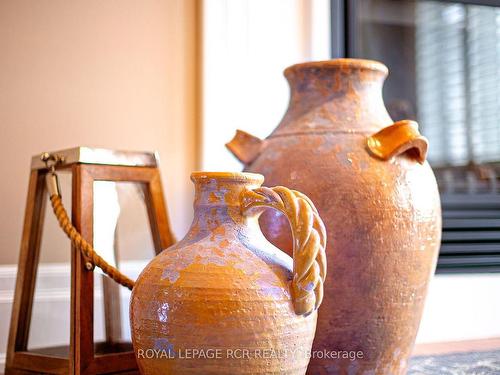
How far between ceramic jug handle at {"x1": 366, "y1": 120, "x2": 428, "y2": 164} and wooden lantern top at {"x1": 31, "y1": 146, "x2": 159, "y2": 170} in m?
0.43

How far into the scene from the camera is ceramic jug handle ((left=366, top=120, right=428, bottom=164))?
1122 mm

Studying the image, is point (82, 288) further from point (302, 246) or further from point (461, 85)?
point (461, 85)

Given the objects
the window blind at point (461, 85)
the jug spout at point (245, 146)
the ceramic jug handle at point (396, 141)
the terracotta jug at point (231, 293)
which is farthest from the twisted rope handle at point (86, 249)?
the window blind at point (461, 85)

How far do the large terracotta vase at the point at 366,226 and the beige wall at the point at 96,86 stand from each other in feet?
1.44

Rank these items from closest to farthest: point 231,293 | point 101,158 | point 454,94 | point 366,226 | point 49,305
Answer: point 231,293 < point 366,226 < point 101,158 < point 49,305 < point 454,94

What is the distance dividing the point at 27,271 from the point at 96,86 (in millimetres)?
458

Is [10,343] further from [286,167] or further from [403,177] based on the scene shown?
[403,177]

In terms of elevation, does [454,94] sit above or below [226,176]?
above

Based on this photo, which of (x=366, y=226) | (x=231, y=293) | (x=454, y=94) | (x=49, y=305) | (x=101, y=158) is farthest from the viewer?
(x=454, y=94)

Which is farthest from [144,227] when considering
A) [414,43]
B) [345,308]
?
[414,43]

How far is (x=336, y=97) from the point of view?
1225 mm

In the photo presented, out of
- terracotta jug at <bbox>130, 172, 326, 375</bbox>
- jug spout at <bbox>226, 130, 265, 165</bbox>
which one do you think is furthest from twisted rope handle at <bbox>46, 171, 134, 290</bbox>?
jug spout at <bbox>226, 130, 265, 165</bbox>

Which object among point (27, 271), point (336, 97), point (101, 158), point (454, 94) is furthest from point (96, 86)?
point (454, 94)

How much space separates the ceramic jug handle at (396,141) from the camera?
112 cm
